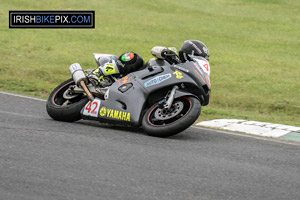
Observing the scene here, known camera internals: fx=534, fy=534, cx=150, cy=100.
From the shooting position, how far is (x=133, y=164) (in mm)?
5703

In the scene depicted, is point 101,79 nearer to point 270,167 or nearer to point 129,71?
point 129,71

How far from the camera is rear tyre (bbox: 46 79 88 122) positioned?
300 inches

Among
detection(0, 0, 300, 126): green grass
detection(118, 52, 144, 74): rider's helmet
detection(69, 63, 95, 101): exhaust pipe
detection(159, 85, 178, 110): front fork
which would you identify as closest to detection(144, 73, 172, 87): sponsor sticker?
detection(159, 85, 178, 110): front fork

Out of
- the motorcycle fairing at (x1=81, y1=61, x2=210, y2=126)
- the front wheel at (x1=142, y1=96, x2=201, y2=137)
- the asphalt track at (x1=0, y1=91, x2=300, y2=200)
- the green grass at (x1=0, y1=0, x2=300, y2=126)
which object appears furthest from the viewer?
the green grass at (x1=0, y1=0, x2=300, y2=126)

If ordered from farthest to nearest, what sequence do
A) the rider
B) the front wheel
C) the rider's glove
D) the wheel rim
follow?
1. the wheel rim
2. the rider
3. the rider's glove
4. the front wheel

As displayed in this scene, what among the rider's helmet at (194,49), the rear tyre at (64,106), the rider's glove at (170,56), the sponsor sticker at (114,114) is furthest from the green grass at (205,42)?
the rear tyre at (64,106)

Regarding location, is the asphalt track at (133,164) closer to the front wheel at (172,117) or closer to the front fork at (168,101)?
the front wheel at (172,117)

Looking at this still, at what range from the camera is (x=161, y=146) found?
260 inches

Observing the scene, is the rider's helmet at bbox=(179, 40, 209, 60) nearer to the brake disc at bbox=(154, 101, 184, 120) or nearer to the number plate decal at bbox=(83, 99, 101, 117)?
the brake disc at bbox=(154, 101, 184, 120)

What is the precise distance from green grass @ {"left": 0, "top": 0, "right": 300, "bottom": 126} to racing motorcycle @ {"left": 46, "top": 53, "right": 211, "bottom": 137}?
230 centimetres


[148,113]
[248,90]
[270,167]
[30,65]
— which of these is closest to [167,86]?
[148,113]

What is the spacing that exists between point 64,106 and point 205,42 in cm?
1097

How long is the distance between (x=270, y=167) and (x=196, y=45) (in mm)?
2427

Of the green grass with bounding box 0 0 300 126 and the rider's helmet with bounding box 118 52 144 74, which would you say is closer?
the rider's helmet with bounding box 118 52 144 74
